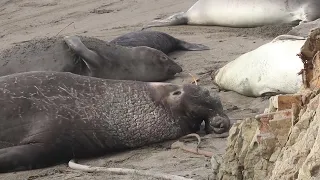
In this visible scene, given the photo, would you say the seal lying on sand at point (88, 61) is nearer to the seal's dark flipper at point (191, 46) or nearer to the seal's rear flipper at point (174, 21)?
the seal's dark flipper at point (191, 46)

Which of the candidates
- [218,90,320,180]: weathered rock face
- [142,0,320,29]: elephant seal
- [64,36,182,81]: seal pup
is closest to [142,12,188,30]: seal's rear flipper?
[142,0,320,29]: elephant seal

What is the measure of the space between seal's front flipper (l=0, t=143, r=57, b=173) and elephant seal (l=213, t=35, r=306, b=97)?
6.12 feet

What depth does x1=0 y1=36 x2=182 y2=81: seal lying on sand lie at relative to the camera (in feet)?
22.5

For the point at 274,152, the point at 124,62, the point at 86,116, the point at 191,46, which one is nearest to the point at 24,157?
the point at 86,116

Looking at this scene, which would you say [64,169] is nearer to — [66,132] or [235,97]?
[66,132]

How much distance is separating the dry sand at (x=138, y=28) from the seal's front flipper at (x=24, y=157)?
6 cm

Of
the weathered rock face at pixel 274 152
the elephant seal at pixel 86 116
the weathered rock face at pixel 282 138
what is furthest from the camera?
the elephant seal at pixel 86 116

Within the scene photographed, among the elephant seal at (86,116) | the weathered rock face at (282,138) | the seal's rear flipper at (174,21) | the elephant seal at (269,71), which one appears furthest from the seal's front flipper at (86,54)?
the seal's rear flipper at (174,21)

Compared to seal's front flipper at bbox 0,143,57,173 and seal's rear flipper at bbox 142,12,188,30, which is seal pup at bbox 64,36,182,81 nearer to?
seal's front flipper at bbox 0,143,57,173

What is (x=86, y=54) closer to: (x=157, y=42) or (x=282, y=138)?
(x=157, y=42)

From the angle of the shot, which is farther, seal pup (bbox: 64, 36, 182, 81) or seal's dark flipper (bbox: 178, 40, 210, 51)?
seal's dark flipper (bbox: 178, 40, 210, 51)

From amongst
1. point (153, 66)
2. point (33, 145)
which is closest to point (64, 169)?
point (33, 145)

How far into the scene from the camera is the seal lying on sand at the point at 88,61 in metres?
6.87

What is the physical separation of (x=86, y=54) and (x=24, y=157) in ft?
6.94
